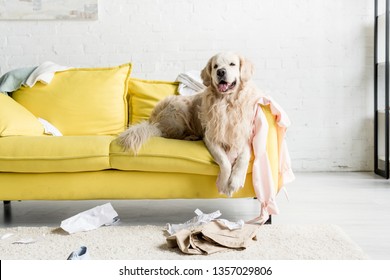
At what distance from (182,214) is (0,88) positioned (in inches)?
61.4

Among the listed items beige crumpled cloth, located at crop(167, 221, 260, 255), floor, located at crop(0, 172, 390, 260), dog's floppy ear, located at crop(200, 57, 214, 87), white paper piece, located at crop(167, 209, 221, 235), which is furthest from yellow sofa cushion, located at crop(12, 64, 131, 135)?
beige crumpled cloth, located at crop(167, 221, 260, 255)

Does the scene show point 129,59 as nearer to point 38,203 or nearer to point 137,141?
point 38,203

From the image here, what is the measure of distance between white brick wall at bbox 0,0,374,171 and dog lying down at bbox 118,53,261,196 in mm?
1713

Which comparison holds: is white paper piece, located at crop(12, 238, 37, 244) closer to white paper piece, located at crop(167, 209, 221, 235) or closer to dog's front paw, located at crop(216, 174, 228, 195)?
white paper piece, located at crop(167, 209, 221, 235)

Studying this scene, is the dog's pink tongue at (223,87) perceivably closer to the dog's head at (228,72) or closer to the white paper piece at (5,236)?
the dog's head at (228,72)

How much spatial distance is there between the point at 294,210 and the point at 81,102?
5.21ft

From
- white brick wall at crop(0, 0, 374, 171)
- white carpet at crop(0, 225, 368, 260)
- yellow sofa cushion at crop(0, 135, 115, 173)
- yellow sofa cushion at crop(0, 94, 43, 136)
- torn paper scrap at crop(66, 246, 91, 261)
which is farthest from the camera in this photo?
white brick wall at crop(0, 0, 374, 171)

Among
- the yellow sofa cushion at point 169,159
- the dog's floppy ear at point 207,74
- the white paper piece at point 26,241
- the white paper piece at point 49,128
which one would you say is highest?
the dog's floppy ear at point 207,74

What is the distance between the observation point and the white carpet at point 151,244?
208 cm

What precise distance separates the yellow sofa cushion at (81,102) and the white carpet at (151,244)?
97 centimetres

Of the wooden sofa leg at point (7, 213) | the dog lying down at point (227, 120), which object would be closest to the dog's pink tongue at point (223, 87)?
the dog lying down at point (227, 120)

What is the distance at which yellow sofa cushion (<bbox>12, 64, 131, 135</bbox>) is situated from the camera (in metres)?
3.33

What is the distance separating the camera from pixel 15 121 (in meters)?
2.83
